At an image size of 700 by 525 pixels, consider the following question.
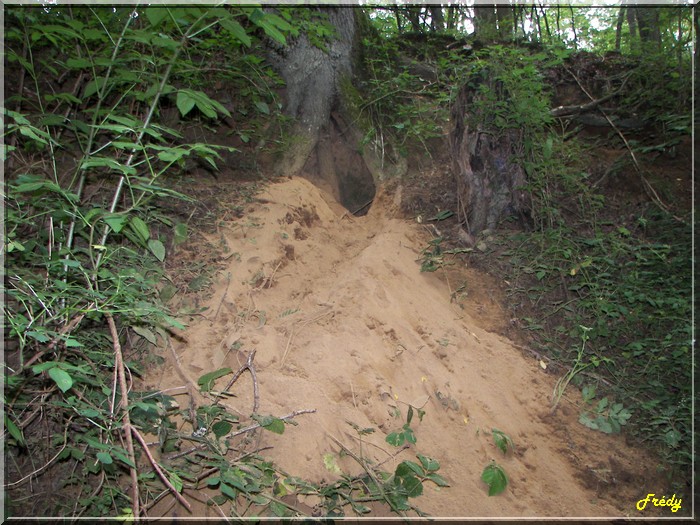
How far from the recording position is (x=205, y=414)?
2498 mm

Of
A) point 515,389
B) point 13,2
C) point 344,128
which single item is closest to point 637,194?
point 515,389

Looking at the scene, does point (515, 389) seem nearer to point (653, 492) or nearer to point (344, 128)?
point (653, 492)

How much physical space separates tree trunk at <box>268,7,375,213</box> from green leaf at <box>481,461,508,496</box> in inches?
120

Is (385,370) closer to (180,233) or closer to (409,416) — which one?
(409,416)

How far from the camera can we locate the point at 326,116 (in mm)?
5109

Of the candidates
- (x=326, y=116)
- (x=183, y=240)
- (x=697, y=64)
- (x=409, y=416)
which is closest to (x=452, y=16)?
(x=697, y=64)

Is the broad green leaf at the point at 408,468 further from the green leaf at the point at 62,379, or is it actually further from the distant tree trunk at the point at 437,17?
the distant tree trunk at the point at 437,17

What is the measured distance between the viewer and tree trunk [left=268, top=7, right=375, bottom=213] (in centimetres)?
494

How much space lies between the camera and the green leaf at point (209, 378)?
268 centimetres

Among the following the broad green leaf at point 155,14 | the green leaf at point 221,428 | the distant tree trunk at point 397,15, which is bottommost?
the green leaf at point 221,428

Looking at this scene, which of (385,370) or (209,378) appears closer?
(209,378)
